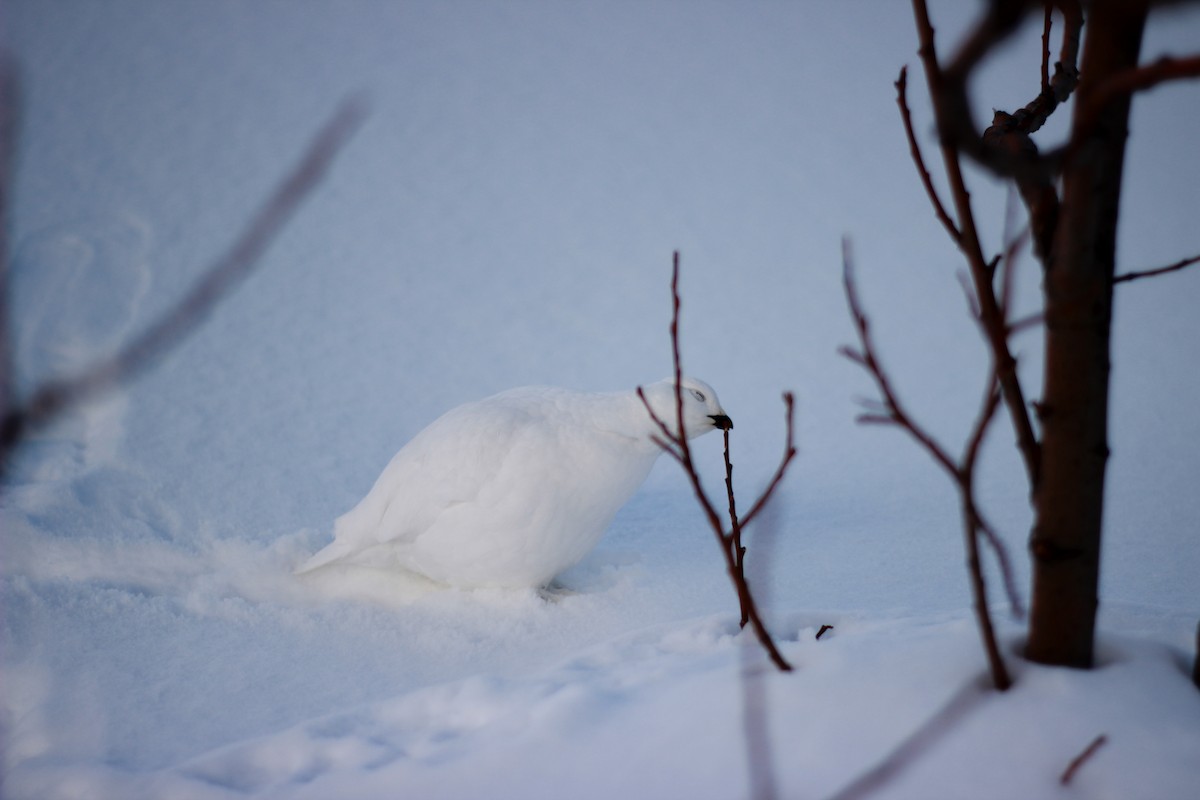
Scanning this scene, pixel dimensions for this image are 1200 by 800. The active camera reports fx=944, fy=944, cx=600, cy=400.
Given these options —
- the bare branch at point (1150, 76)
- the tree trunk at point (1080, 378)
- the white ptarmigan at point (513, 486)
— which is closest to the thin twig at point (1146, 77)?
the bare branch at point (1150, 76)

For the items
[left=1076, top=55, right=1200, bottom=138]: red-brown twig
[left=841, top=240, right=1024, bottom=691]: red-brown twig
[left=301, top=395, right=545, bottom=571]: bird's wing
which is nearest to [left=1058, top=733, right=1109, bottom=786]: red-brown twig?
[left=841, top=240, right=1024, bottom=691]: red-brown twig

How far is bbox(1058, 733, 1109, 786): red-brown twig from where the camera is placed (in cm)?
69

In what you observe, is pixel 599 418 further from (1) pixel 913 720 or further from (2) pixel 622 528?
(1) pixel 913 720

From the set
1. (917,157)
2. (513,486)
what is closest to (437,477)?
(513,486)

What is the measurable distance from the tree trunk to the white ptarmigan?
0.80m

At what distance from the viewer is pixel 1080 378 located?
75 cm

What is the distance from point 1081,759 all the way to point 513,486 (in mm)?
1019

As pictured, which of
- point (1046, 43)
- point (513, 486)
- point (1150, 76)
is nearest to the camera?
point (1150, 76)

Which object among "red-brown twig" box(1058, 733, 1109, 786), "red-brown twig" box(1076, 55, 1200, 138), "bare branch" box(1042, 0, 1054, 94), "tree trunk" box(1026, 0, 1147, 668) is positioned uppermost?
"bare branch" box(1042, 0, 1054, 94)

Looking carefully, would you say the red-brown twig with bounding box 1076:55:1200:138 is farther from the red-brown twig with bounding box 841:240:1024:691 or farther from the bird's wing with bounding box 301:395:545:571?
the bird's wing with bounding box 301:395:545:571

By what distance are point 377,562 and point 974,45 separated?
1.52 meters

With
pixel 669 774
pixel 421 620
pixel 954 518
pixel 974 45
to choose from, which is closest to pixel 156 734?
pixel 421 620

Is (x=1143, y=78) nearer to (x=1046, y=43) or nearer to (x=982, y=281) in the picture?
(x=982, y=281)

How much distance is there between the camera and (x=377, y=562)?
176cm
